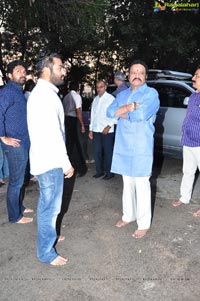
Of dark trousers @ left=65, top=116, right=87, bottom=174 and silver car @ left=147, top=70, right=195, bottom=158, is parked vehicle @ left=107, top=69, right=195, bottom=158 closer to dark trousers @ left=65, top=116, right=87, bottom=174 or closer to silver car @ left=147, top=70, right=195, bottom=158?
silver car @ left=147, top=70, right=195, bottom=158

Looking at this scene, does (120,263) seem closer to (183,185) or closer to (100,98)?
(183,185)

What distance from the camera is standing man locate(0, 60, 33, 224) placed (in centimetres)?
361

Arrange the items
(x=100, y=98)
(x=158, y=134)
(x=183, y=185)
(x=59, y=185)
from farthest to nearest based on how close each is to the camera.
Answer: (x=158, y=134), (x=100, y=98), (x=183, y=185), (x=59, y=185)

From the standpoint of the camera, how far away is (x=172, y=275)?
9.57ft

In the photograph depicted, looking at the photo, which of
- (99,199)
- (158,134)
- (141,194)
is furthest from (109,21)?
(141,194)

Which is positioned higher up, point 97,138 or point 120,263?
point 97,138

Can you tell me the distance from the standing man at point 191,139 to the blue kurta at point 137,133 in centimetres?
93

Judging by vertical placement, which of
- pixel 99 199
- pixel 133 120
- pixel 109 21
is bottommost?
pixel 99 199

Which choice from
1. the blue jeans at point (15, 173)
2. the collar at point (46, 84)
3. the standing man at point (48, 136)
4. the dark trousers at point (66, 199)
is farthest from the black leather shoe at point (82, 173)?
the collar at point (46, 84)

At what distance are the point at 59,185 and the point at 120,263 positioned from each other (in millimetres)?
998

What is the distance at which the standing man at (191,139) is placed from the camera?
162 inches

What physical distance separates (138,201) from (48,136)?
1.49 m

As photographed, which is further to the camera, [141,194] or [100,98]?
[100,98]

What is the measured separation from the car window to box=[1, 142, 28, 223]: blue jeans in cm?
372
